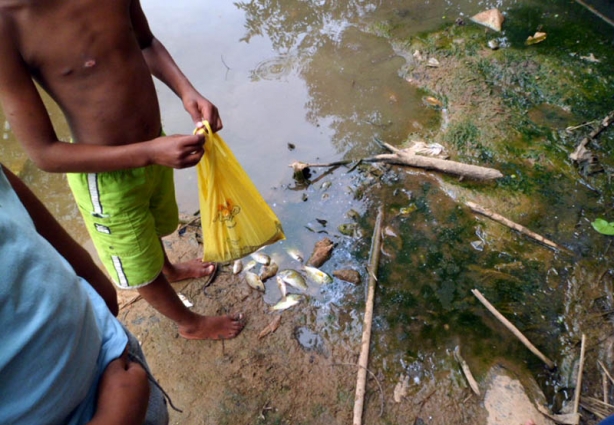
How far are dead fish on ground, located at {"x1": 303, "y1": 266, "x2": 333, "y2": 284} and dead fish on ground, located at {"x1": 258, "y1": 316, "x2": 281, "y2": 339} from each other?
14.9 inches

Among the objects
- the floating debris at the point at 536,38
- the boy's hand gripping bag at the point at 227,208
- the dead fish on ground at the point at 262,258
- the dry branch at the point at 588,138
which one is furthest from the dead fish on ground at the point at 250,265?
the floating debris at the point at 536,38

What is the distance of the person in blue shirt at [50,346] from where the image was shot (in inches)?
33.8

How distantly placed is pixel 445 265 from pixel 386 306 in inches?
21.2

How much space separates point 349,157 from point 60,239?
2711 millimetres

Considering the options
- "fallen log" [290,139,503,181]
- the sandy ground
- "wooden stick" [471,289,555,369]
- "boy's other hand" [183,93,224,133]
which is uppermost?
"boy's other hand" [183,93,224,133]

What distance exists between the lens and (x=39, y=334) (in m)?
0.89

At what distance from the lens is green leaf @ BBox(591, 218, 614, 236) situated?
2760 millimetres

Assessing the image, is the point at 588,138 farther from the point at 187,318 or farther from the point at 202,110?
the point at 187,318

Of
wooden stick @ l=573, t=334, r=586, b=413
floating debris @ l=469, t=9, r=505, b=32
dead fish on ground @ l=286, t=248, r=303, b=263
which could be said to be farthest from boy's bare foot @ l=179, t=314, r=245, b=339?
floating debris @ l=469, t=9, r=505, b=32

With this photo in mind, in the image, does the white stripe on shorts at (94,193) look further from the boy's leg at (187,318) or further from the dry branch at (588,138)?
the dry branch at (588,138)

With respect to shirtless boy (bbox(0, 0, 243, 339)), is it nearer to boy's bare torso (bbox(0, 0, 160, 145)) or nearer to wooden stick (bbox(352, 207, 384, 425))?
boy's bare torso (bbox(0, 0, 160, 145))

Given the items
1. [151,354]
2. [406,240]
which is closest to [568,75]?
[406,240]

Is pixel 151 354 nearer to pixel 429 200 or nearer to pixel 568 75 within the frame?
pixel 429 200

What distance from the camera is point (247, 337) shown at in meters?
2.57
